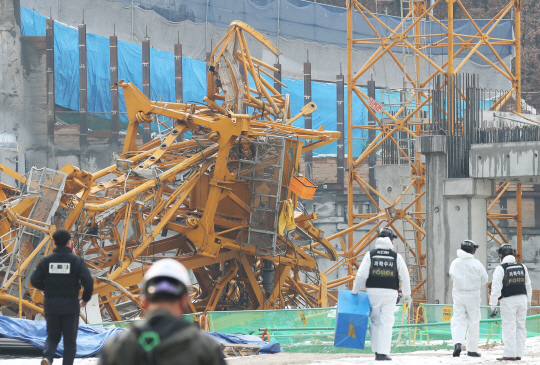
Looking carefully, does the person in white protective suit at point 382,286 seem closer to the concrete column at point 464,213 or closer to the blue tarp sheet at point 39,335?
the blue tarp sheet at point 39,335

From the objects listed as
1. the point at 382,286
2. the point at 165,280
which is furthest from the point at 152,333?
the point at 382,286

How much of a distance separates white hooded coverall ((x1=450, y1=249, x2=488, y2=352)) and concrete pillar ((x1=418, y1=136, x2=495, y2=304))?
813 cm

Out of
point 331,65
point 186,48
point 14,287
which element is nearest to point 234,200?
point 14,287

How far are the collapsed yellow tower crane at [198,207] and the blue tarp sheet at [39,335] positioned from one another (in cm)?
361

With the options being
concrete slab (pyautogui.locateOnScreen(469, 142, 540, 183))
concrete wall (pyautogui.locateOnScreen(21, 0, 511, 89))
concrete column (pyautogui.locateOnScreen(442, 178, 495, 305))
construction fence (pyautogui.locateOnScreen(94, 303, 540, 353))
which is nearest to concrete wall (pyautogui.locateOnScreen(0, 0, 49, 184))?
concrete wall (pyautogui.locateOnScreen(21, 0, 511, 89))

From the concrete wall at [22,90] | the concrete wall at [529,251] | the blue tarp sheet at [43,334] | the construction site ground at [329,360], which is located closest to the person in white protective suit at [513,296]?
the construction site ground at [329,360]

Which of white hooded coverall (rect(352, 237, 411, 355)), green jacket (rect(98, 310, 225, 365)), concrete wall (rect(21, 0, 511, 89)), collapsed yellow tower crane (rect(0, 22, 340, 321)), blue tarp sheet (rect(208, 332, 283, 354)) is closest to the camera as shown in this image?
green jacket (rect(98, 310, 225, 365))

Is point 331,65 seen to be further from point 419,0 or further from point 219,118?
point 219,118

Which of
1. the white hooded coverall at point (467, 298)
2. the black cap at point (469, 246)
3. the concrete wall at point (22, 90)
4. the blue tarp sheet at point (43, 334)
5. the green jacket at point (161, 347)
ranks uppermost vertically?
the concrete wall at point (22, 90)

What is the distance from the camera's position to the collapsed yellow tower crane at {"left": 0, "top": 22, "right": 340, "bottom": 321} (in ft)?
46.4

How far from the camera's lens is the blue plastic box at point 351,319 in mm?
9484

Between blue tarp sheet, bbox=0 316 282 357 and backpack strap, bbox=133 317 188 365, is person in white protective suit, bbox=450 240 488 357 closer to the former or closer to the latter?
blue tarp sheet, bbox=0 316 282 357

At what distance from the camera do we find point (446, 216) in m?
18.5

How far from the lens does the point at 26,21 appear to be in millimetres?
40875
